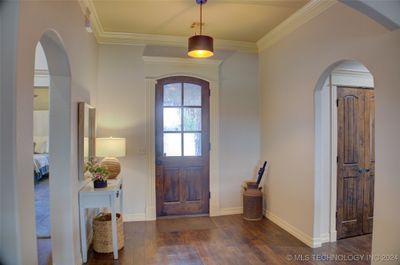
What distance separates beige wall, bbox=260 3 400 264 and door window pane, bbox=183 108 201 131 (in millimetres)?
1082

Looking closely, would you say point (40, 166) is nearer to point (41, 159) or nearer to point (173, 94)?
point (41, 159)

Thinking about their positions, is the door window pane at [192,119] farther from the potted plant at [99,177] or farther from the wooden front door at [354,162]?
the wooden front door at [354,162]

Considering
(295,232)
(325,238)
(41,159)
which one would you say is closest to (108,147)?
(295,232)

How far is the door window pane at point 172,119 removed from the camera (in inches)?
174

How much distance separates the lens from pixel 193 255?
312 centimetres

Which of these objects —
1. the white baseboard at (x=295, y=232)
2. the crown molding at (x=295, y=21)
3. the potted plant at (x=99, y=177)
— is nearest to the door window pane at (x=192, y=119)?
the crown molding at (x=295, y=21)

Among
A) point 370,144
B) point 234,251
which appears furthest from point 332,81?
point 234,251

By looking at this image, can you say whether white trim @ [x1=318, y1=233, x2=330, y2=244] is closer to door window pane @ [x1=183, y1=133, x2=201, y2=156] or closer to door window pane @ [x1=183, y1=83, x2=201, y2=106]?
door window pane @ [x1=183, y1=133, x2=201, y2=156]

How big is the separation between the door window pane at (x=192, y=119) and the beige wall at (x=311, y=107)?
1082 millimetres

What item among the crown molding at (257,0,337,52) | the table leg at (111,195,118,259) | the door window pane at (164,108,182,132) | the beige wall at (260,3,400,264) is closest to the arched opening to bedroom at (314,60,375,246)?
the beige wall at (260,3,400,264)

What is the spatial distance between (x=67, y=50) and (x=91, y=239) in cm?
227

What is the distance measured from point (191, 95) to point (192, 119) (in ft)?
1.28

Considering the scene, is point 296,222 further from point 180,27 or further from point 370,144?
point 180,27

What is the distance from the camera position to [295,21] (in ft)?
11.8
